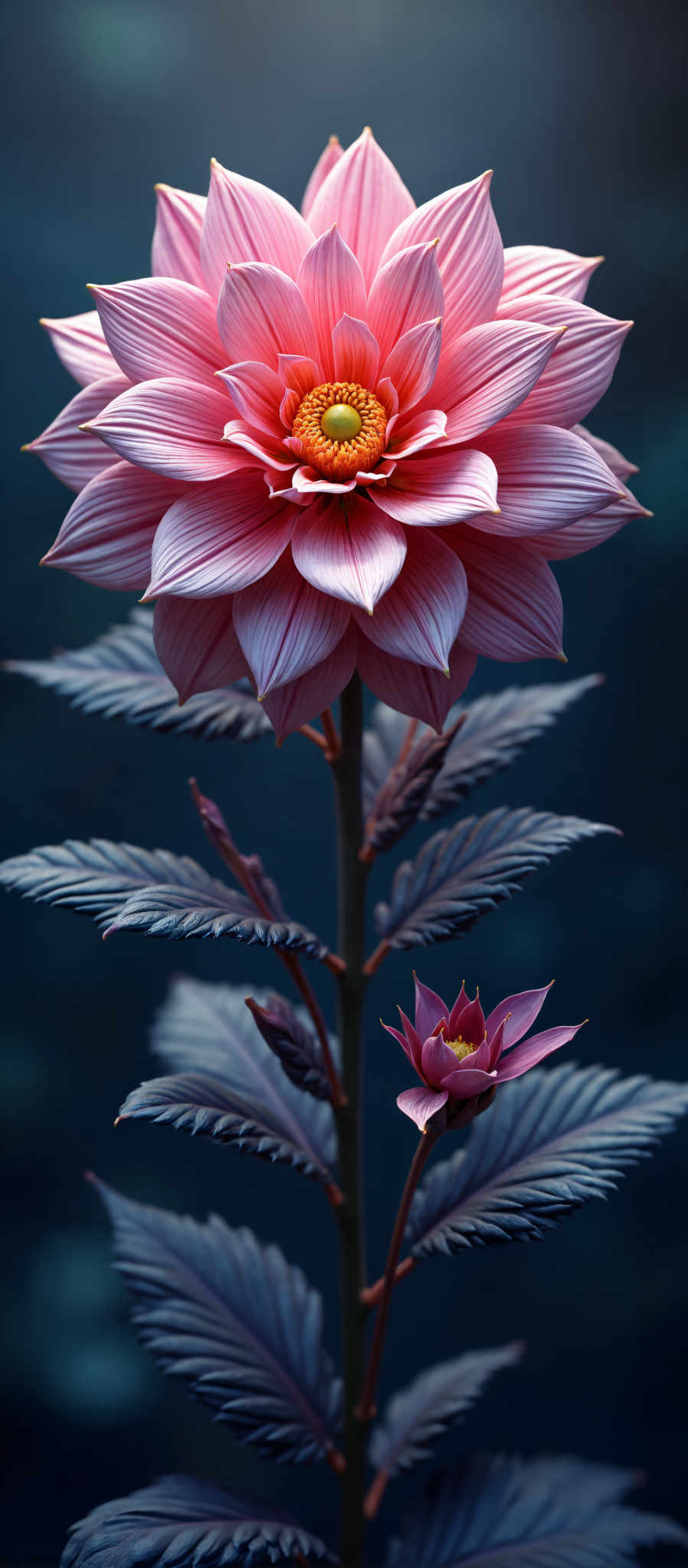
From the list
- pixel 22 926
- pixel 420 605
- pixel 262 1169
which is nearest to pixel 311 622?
pixel 420 605

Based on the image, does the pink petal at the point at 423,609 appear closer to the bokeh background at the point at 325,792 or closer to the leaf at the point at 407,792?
the leaf at the point at 407,792

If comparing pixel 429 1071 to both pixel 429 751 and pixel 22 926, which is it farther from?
pixel 22 926

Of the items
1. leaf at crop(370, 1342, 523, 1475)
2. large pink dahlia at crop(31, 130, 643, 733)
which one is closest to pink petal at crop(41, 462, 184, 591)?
large pink dahlia at crop(31, 130, 643, 733)

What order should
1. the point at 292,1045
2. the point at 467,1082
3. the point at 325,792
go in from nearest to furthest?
1. the point at 467,1082
2. the point at 292,1045
3. the point at 325,792

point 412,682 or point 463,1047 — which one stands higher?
point 412,682

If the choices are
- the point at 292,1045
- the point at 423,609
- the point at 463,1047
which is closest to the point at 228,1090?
the point at 292,1045

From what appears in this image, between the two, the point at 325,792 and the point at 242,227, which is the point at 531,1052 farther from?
the point at 325,792

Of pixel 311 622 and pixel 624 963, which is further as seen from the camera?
pixel 624 963
